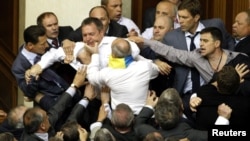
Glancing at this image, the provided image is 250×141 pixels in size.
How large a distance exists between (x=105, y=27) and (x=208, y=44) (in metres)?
1.24

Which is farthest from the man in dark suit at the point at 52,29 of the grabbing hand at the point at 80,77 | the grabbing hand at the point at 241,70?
the grabbing hand at the point at 241,70

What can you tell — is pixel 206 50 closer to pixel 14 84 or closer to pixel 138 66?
pixel 138 66

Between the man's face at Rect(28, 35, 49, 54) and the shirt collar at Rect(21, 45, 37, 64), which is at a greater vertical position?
the man's face at Rect(28, 35, 49, 54)

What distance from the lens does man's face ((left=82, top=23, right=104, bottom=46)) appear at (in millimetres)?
11469

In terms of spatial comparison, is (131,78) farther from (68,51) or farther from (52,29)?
(52,29)

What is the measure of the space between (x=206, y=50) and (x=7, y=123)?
6.51ft

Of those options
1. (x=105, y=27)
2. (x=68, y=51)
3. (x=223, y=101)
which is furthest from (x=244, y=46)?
(x=68, y=51)

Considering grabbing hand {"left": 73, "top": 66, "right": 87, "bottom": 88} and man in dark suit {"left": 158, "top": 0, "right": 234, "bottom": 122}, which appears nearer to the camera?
grabbing hand {"left": 73, "top": 66, "right": 87, "bottom": 88}

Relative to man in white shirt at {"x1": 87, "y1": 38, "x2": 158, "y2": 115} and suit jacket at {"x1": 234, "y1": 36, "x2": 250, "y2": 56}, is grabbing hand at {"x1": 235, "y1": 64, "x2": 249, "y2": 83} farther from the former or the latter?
man in white shirt at {"x1": 87, "y1": 38, "x2": 158, "y2": 115}

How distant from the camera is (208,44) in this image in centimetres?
1129

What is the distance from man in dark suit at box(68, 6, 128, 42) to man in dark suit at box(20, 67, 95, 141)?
649 mm

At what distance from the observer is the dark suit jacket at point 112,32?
12.0 metres

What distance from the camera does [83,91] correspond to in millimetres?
11641

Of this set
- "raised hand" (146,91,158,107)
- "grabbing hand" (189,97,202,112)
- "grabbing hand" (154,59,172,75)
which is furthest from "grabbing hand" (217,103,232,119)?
Answer: "grabbing hand" (154,59,172,75)
